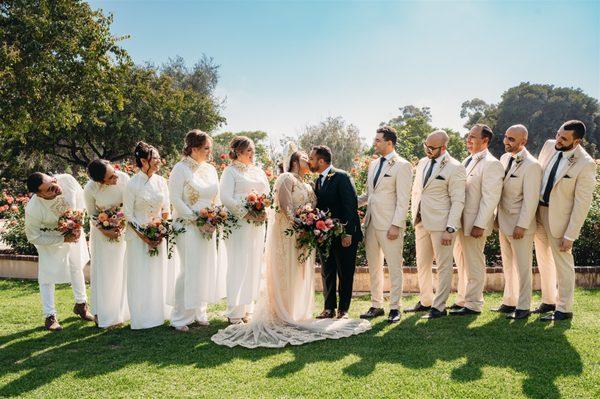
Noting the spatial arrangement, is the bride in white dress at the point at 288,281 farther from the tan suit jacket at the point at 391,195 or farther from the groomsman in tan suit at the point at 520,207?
the groomsman in tan suit at the point at 520,207

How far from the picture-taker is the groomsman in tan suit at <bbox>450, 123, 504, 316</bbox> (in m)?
6.48

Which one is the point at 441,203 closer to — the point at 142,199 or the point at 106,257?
the point at 142,199

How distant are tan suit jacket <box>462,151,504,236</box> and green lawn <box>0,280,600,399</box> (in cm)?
134

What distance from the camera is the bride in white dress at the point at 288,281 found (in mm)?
6262

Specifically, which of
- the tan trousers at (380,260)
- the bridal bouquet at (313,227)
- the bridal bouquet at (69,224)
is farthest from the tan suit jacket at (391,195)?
the bridal bouquet at (69,224)

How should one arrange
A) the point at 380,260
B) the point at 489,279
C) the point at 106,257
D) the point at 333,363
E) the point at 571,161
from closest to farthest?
the point at 333,363 → the point at 571,161 → the point at 106,257 → the point at 380,260 → the point at 489,279

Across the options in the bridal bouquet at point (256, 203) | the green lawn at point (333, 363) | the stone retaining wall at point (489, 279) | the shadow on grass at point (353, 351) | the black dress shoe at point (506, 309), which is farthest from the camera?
the stone retaining wall at point (489, 279)

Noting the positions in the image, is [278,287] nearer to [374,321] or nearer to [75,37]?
[374,321]

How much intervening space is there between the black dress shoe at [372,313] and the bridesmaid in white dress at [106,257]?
348 centimetres

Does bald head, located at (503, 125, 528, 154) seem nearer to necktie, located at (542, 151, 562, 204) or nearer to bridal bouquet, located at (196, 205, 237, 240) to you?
necktie, located at (542, 151, 562, 204)

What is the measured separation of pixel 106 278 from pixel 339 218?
338 centimetres

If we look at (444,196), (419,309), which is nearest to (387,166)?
(444,196)

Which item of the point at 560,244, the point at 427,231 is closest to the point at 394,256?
the point at 427,231

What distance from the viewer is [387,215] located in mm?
6773
